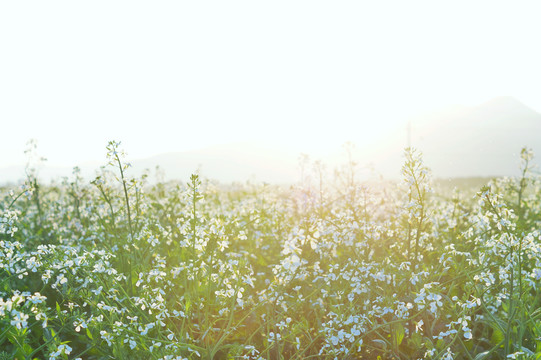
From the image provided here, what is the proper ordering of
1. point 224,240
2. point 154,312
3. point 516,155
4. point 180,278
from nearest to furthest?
1. point 224,240
2. point 154,312
3. point 180,278
4. point 516,155

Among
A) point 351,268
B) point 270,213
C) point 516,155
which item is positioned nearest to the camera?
point 351,268

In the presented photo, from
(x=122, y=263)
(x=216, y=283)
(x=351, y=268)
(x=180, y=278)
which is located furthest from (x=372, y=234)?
(x=122, y=263)

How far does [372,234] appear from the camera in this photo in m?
5.45

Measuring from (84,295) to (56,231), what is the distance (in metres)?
4.05

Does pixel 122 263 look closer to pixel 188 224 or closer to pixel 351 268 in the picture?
pixel 188 224

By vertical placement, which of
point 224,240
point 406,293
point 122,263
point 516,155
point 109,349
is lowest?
point 109,349

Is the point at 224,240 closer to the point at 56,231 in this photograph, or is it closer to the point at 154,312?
the point at 154,312

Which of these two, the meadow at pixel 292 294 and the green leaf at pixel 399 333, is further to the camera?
the green leaf at pixel 399 333

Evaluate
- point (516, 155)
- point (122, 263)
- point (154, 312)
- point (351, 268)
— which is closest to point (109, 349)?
point (154, 312)

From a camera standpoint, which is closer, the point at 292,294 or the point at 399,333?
the point at 399,333

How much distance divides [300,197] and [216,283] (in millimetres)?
3359

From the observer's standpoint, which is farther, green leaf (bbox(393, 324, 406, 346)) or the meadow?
green leaf (bbox(393, 324, 406, 346))

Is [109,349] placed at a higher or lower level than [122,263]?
lower

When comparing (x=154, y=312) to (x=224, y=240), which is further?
(x=154, y=312)
